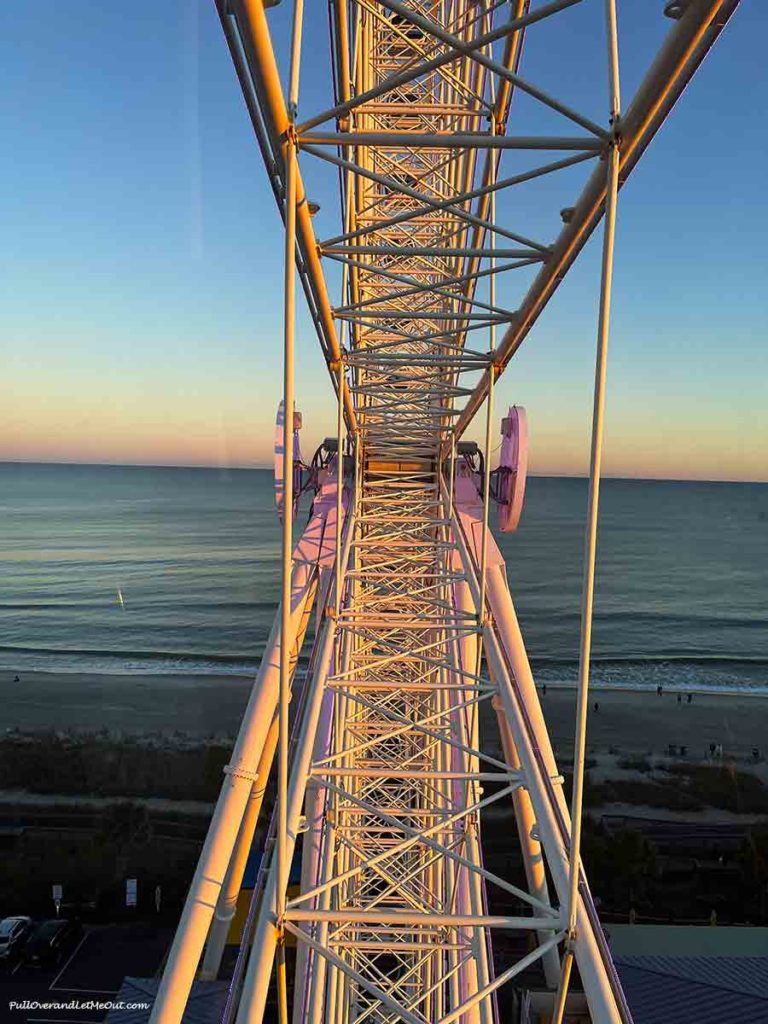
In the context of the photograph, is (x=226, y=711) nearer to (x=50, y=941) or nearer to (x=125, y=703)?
(x=125, y=703)

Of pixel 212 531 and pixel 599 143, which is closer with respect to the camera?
pixel 599 143

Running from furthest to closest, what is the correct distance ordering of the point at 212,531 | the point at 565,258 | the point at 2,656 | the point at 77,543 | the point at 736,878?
the point at 212,531 < the point at 77,543 < the point at 2,656 < the point at 736,878 < the point at 565,258

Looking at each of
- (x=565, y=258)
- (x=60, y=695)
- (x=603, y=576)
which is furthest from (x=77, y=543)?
(x=565, y=258)

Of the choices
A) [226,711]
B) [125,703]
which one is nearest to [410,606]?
[226,711]

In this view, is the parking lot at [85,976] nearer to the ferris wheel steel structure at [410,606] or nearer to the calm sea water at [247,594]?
the ferris wheel steel structure at [410,606]

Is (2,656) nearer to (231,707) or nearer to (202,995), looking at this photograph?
(231,707)

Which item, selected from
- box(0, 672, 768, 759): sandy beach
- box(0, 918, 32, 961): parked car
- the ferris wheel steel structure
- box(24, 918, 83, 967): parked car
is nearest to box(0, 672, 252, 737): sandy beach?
box(0, 672, 768, 759): sandy beach

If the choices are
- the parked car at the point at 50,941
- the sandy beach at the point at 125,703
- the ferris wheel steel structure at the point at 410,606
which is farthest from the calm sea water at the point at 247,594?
the ferris wheel steel structure at the point at 410,606
